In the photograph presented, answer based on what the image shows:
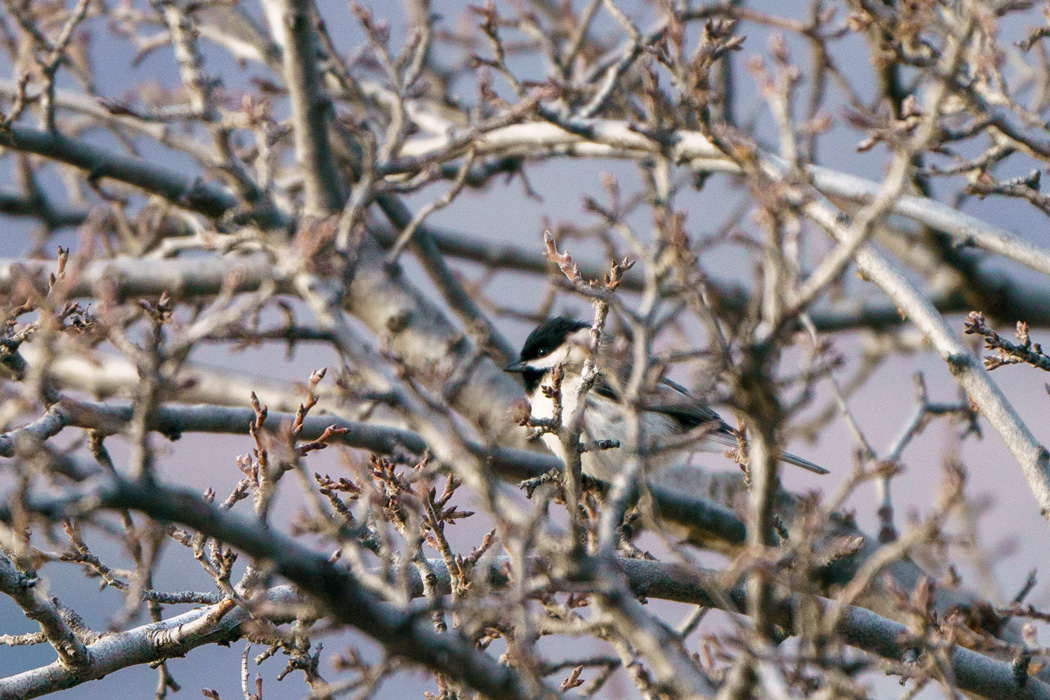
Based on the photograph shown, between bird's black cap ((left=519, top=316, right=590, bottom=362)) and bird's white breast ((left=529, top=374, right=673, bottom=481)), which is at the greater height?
bird's black cap ((left=519, top=316, right=590, bottom=362))

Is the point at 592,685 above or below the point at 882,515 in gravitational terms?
below

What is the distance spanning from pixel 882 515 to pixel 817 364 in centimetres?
382

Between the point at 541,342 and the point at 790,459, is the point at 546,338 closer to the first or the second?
the point at 541,342

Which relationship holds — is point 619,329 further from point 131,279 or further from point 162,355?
point 162,355

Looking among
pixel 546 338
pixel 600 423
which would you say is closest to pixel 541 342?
pixel 546 338

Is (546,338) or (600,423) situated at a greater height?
(546,338)

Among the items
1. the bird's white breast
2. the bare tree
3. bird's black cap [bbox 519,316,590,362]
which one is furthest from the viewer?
bird's black cap [bbox 519,316,590,362]

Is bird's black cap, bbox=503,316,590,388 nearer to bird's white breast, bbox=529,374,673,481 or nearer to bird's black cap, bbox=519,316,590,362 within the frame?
bird's black cap, bbox=519,316,590,362

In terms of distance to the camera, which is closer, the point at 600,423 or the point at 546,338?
the point at 600,423

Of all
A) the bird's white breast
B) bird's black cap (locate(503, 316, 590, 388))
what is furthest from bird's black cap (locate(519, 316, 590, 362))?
the bird's white breast

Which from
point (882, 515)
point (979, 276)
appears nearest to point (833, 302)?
point (979, 276)

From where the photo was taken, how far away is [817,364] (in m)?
1.88

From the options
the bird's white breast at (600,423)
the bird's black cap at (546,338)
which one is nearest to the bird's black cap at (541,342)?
the bird's black cap at (546,338)

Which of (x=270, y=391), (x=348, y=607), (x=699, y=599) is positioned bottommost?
(x=348, y=607)
